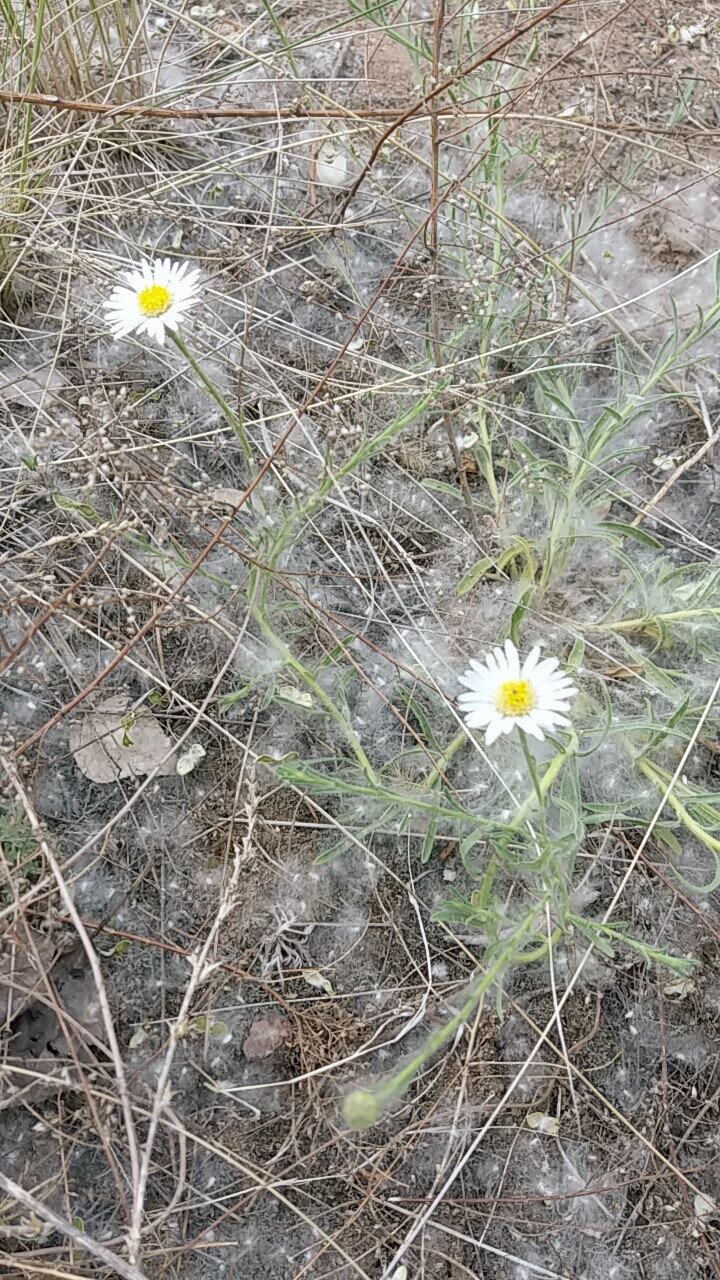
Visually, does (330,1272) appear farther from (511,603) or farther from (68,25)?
(68,25)

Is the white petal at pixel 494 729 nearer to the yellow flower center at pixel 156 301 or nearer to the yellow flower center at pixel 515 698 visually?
the yellow flower center at pixel 515 698

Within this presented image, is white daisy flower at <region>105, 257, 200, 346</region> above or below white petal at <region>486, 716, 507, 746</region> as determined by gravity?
above

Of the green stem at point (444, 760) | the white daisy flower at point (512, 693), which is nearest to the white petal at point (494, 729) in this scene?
the white daisy flower at point (512, 693)

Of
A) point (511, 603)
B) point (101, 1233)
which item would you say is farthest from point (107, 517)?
point (101, 1233)

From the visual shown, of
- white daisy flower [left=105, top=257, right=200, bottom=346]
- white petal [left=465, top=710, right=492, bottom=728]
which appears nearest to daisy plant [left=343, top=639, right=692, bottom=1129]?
white petal [left=465, top=710, right=492, bottom=728]

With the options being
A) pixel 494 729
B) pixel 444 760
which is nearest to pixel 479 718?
pixel 494 729

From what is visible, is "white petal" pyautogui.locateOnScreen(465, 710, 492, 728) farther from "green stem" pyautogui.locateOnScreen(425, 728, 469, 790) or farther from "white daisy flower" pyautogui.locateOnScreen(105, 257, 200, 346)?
"white daisy flower" pyautogui.locateOnScreen(105, 257, 200, 346)

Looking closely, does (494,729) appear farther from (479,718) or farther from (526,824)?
(526,824)
